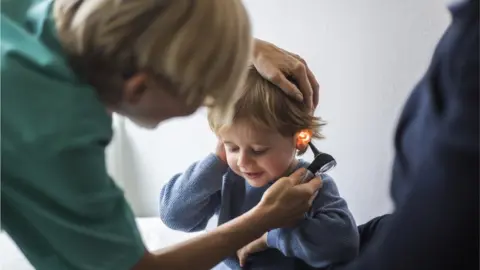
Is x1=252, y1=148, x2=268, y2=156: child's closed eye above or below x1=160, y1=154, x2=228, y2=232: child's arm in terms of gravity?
above

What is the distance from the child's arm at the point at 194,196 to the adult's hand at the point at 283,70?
193mm

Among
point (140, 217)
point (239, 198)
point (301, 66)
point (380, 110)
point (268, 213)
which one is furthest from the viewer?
point (140, 217)

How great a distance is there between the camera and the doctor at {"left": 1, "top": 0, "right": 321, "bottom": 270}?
698mm

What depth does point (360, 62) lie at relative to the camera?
1.51m

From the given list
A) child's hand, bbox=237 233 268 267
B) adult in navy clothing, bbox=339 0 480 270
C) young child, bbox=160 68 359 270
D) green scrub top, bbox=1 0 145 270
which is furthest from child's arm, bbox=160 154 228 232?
adult in navy clothing, bbox=339 0 480 270

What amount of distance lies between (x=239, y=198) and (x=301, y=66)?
256 millimetres

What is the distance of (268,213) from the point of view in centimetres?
92

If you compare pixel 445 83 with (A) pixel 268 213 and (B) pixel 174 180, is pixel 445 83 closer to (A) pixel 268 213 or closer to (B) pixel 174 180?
(A) pixel 268 213

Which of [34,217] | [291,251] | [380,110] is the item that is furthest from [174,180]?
[380,110]

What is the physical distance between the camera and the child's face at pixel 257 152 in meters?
1.04

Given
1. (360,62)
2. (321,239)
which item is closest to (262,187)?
(321,239)

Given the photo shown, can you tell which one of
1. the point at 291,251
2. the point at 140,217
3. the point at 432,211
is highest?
the point at 432,211

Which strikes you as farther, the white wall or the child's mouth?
the white wall

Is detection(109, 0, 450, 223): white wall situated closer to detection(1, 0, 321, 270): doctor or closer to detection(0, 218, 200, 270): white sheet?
detection(0, 218, 200, 270): white sheet
